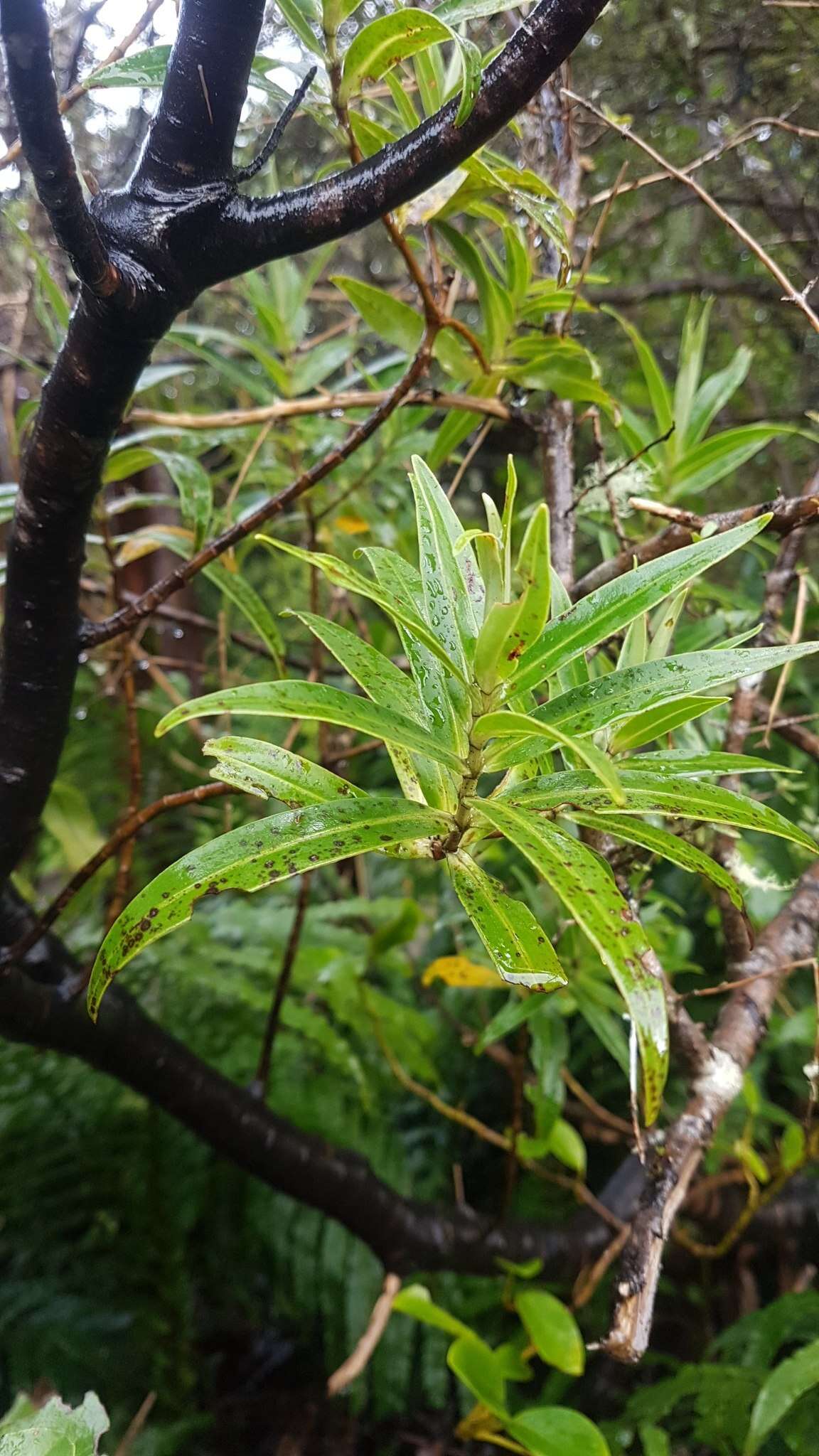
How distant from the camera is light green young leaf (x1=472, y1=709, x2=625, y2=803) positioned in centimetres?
31

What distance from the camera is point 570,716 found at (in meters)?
0.43

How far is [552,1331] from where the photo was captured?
2.72 feet

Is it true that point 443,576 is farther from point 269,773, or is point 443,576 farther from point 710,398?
point 710,398

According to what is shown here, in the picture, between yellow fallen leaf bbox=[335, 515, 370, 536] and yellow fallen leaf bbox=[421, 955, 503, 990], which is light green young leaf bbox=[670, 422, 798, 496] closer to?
yellow fallen leaf bbox=[335, 515, 370, 536]

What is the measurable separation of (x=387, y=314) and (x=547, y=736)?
1.76ft

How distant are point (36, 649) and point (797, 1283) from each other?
4.58 ft

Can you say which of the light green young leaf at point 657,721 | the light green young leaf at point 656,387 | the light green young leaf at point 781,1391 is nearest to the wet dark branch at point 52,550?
the light green young leaf at point 657,721

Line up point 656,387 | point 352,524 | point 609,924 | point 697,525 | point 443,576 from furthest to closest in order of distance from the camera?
point 352,524 → point 656,387 → point 697,525 → point 443,576 → point 609,924

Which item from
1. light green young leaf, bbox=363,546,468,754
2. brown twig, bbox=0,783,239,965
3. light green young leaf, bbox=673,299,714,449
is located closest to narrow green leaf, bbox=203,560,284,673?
brown twig, bbox=0,783,239,965

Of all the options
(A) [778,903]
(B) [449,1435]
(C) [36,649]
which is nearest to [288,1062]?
(B) [449,1435]

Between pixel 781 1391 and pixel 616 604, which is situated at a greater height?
pixel 616 604

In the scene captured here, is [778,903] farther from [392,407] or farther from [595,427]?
[392,407]

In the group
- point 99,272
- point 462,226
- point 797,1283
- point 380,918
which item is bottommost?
point 797,1283

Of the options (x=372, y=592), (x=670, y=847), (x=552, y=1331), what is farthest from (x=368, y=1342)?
(x=372, y=592)
